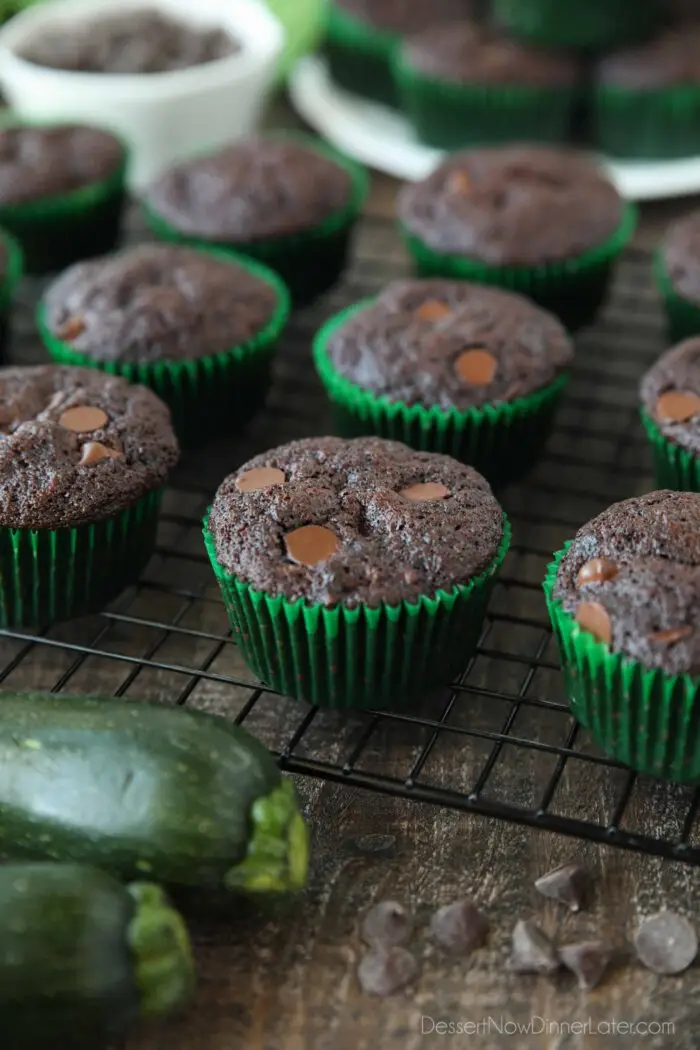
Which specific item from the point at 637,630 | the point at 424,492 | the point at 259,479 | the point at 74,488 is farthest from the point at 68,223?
the point at 637,630

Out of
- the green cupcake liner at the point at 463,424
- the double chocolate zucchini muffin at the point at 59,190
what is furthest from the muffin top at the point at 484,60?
the green cupcake liner at the point at 463,424

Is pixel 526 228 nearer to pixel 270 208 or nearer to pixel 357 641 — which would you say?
pixel 270 208

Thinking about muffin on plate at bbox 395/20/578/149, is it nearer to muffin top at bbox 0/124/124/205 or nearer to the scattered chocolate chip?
muffin top at bbox 0/124/124/205

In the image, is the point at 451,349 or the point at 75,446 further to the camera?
the point at 451,349

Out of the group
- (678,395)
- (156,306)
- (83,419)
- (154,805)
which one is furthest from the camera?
(156,306)

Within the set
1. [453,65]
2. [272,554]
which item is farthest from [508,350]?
[453,65]

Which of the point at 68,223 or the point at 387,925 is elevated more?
the point at 68,223

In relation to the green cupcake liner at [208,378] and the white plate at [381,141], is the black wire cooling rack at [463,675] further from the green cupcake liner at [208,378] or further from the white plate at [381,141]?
the white plate at [381,141]
